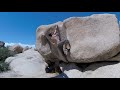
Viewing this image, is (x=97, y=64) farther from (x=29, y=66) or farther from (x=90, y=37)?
(x=29, y=66)

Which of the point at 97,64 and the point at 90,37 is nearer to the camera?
the point at 90,37

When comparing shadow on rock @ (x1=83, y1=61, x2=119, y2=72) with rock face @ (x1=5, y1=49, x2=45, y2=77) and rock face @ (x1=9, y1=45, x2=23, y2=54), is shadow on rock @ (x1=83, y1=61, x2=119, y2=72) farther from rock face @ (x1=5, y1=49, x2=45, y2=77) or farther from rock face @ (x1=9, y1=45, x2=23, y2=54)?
rock face @ (x1=9, y1=45, x2=23, y2=54)

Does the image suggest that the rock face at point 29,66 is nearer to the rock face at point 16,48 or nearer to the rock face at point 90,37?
the rock face at point 90,37

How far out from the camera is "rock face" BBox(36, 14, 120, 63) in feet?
22.9

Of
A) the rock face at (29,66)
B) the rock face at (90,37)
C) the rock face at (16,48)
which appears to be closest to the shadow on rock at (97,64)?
the rock face at (90,37)

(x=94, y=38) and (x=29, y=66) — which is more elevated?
(x=94, y=38)

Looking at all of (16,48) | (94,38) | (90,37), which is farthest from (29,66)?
(16,48)

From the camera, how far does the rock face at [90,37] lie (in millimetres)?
6980

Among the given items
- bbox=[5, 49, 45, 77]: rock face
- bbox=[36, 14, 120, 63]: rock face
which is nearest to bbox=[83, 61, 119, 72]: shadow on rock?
bbox=[36, 14, 120, 63]: rock face

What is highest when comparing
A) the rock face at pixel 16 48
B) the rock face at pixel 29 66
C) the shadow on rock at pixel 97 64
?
the rock face at pixel 16 48

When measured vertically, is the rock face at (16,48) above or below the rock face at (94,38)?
above

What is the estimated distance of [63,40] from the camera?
8.00 meters

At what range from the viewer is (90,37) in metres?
7.38
